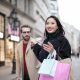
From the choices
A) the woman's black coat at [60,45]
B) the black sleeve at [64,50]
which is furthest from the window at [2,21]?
the black sleeve at [64,50]

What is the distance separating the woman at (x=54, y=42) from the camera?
524 cm

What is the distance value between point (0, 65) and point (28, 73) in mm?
27478

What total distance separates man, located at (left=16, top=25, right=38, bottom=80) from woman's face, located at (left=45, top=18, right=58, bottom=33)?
1.70m

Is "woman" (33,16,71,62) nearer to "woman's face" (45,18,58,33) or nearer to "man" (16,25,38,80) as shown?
"woman's face" (45,18,58,33)

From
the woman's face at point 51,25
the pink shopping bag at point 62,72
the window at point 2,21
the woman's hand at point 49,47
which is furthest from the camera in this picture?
the window at point 2,21

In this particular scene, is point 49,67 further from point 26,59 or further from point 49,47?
point 26,59

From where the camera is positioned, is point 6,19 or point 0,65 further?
point 6,19

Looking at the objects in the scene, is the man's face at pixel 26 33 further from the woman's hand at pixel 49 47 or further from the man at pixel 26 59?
the woman's hand at pixel 49 47

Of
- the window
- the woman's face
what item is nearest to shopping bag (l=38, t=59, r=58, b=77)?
the woman's face

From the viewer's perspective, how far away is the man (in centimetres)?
708

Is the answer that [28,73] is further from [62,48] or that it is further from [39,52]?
[62,48]

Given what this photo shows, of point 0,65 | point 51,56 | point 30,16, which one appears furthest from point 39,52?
point 30,16

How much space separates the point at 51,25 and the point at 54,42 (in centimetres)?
27

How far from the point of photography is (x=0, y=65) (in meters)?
34.3
